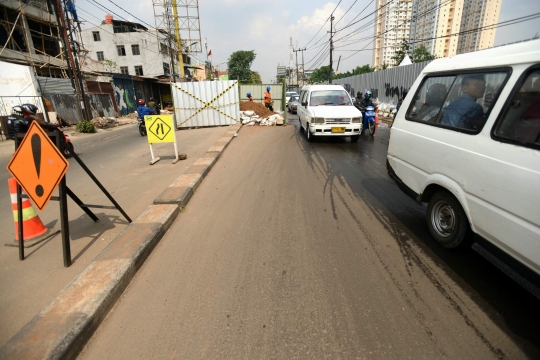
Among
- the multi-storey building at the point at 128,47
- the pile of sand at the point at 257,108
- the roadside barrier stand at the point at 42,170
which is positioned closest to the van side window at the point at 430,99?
the roadside barrier stand at the point at 42,170

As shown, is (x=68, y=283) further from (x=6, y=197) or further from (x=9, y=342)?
(x=6, y=197)

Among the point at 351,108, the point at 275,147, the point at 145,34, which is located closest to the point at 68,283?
Result: the point at 275,147

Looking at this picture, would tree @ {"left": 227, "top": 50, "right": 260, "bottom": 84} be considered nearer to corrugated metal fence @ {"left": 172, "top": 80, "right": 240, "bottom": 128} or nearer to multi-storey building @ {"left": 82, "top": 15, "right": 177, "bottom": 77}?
multi-storey building @ {"left": 82, "top": 15, "right": 177, "bottom": 77}

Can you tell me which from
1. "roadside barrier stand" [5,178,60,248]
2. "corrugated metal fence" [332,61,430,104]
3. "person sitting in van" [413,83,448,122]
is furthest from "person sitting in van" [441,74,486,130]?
"corrugated metal fence" [332,61,430,104]

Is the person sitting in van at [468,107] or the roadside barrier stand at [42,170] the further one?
the roadside barrier stand at [42,170]

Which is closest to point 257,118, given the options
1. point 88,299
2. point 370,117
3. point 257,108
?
point 257,108

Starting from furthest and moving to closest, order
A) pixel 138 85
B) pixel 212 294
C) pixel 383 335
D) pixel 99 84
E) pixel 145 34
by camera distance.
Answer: pixel 145 34, pixel 138 85, pixel 99 84, pixel 212 294, pixel 383 335

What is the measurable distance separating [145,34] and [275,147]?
41.4 meters

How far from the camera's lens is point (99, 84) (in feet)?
72.6

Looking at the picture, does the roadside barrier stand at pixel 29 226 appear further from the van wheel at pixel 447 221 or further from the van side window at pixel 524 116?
the van side window at pixel 524 116

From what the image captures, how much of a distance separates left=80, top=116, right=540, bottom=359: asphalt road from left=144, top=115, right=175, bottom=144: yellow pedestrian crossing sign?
3.26 m

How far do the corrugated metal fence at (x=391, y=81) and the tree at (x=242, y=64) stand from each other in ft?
235

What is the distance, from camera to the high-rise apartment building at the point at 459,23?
206ft

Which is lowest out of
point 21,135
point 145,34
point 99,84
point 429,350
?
point 429,350
